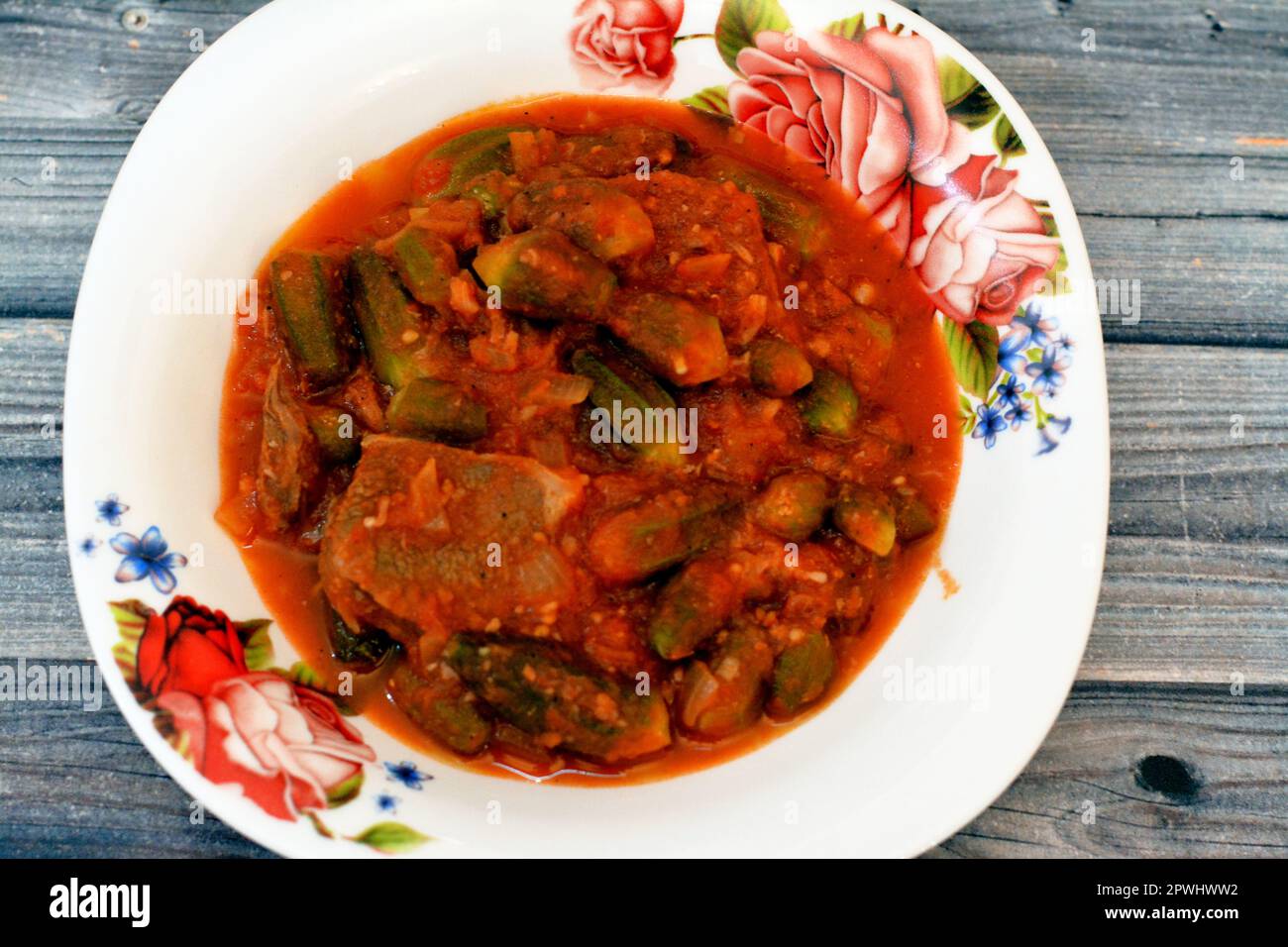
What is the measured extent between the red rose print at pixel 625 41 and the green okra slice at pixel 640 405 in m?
1.12

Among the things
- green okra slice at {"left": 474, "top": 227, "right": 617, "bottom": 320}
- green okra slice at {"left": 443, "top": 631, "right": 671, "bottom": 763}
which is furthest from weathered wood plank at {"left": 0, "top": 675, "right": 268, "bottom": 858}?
green okra slice at {"left": 474, "top": 227, "right": 617, "bottom": 320}

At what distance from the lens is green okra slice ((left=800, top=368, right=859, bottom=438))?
3061 millimetres

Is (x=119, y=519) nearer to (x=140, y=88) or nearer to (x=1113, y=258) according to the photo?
(x=140, y=88)

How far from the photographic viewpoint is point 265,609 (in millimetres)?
2896

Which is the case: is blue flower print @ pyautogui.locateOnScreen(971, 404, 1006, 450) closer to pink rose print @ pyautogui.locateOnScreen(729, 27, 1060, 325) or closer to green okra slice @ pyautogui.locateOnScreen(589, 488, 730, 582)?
pink rose print @ pyautogui.locateOnScreen(729, 27, 1060, 325)

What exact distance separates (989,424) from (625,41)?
1.72 m

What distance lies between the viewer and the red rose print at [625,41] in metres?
3.31

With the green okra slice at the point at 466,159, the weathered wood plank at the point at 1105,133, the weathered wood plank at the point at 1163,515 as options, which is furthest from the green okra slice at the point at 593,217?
the weathered wood plank at the point at 1163,515

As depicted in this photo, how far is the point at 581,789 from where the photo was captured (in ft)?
9.18
